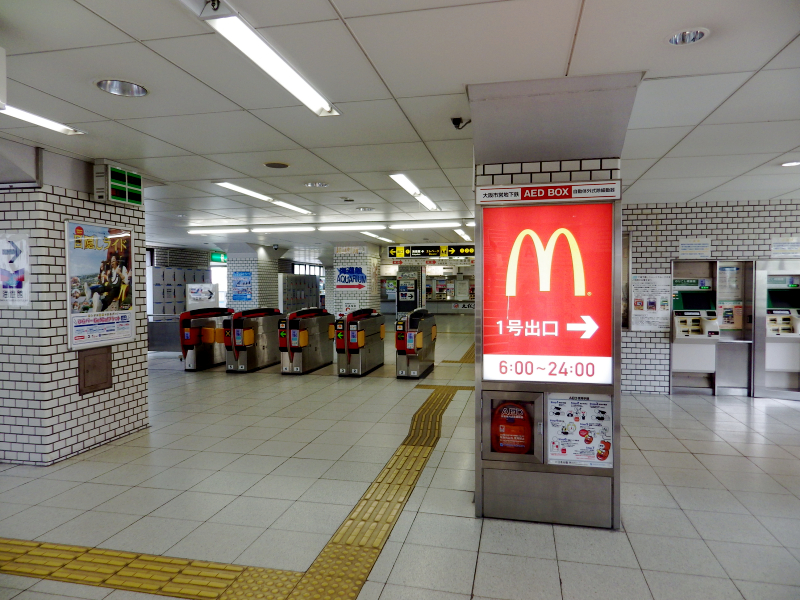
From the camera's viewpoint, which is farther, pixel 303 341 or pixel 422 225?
pixel 422 225

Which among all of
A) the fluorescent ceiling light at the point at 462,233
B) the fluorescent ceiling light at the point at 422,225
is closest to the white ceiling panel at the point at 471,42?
the fluorescent ceiling light at the point at 422,225

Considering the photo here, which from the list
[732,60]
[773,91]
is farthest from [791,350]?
[732,60]

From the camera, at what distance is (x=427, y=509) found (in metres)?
3.67

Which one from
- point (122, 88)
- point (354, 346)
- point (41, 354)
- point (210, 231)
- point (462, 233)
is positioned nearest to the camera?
point (122, 88)

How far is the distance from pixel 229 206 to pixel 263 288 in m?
8.17

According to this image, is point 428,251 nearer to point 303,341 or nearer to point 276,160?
point 303,341

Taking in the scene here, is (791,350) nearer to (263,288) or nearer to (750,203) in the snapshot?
(750,203)

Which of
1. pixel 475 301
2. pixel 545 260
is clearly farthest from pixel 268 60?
pixel 545 260

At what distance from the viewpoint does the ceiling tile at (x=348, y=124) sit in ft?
12.1

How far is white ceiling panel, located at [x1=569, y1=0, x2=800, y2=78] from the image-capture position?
2.26 m

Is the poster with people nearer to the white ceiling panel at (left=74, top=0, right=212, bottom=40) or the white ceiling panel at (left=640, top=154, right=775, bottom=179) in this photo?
the white ceiling panel at (left=74, top=0, right=212, bottom=40)

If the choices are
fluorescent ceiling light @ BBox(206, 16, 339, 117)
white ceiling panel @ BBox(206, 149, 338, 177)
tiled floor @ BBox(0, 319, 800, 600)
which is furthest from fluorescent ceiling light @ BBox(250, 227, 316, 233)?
fluorescent ceiling light @ BBox(206, 16, 339, 117)

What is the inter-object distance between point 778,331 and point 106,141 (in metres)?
9.38

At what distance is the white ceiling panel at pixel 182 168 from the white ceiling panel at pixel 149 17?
2.61 meters
